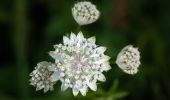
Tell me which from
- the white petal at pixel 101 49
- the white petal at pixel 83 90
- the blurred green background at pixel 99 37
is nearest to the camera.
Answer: the white petal at pixel 83 90

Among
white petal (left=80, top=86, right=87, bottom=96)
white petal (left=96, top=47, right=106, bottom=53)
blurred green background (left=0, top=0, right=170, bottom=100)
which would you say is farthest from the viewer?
blurred green background (left=0, top=0, right=170, bottom=100)

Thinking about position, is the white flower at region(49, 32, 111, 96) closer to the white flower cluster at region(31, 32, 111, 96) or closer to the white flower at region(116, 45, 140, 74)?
the white flower cluster at region(31, 32, 111, 96)

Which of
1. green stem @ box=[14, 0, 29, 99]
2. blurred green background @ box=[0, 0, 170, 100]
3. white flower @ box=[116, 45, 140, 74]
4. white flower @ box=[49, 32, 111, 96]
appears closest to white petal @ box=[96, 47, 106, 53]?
white flower @ box=[49, 32, 111, 96]

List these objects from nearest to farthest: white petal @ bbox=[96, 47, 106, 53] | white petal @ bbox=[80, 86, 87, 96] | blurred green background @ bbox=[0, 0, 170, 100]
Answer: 1. white petal @ bbox=[80, 86, 87, 96]
2. white petal @ bbox=[96, 47, 106, 53]
3. blurred green background @ bbox=[0, 0, 170, 100]

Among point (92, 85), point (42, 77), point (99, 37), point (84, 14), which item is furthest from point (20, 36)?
point (92, 85)

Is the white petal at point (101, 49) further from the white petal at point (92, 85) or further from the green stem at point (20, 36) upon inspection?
the green stem at point (20, 36)

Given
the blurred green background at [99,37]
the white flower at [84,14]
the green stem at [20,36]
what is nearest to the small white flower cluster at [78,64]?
the white flower at [84,14]

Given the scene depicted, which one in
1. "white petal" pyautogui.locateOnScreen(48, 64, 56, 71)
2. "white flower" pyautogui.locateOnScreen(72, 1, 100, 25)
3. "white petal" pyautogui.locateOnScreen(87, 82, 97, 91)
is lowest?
"white petal" pyautogui.locateOnScreen(87, 82, 97, 91)
